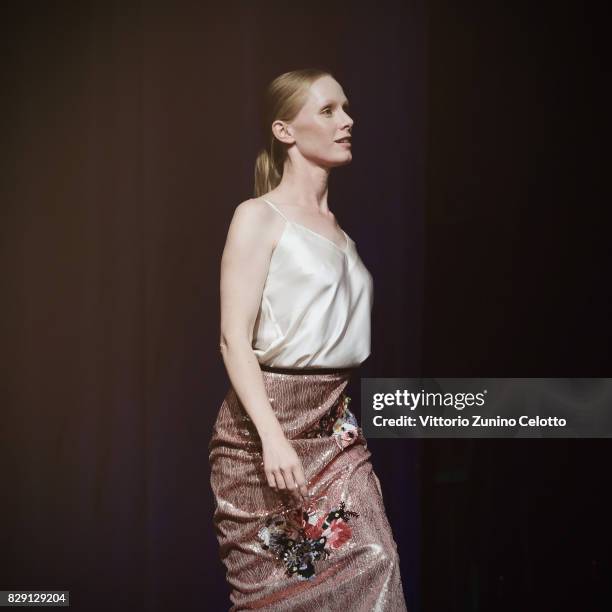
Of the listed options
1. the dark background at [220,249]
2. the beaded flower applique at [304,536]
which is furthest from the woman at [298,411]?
the dark background at [220,249]

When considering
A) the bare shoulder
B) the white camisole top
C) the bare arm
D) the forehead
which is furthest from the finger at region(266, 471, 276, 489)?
the forehead

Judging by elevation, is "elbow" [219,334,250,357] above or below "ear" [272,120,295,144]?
below

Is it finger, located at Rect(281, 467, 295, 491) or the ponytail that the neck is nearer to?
the ponytail

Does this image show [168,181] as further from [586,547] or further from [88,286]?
[586,547]

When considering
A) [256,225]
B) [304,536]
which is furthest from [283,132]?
[304,536]

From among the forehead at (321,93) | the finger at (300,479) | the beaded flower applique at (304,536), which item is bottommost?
the beaded flower applique at (304,536)

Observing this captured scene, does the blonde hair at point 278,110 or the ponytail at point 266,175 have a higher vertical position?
the blonde hair at point 278,110

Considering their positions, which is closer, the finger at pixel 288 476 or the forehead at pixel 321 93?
the finger at pixel 288 476

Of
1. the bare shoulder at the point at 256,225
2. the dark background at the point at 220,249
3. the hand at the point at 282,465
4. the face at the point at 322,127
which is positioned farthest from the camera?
the dark background at the point at 220,249

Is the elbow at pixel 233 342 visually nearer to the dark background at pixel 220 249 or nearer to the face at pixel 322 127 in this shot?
the face at pixel 322 127

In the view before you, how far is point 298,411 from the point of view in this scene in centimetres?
202

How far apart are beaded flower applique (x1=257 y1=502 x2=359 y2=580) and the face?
0.80 m

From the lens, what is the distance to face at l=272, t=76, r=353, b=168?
2131mm

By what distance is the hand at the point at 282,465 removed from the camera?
1.87 metres
